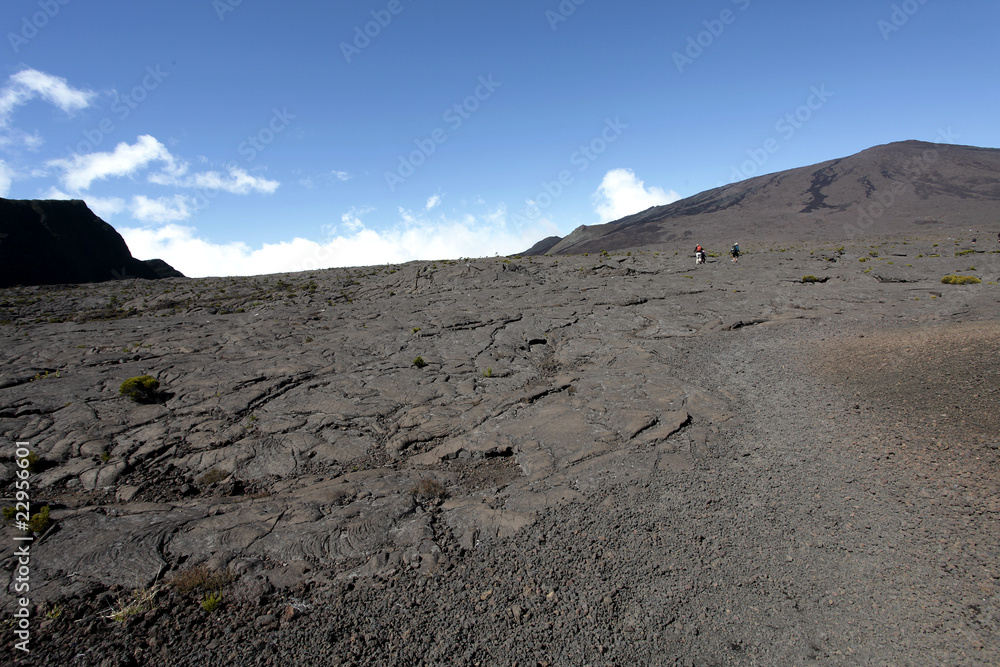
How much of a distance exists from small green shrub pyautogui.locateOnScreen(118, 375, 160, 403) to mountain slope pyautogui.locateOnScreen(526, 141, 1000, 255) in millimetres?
85176

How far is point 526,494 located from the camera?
914cm

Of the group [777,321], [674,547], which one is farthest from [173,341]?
[777,321]

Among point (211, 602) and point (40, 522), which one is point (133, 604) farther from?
point (40, 522)

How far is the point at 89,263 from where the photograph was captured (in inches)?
2549

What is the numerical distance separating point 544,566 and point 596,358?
1024cm

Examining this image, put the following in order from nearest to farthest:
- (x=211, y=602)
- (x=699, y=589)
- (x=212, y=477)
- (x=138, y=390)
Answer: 1. (x=699, y=589)
2. (x=211, y=602)
3. (x=212, y=477)
4. (x=138, y=390)

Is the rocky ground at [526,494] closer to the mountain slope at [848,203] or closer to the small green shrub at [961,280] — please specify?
the small green shrub at [961,280]

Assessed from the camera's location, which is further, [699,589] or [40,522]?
[40,522]

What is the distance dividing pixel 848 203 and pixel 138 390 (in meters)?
127

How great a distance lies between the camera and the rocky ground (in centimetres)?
604

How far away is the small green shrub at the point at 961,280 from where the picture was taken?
74.3 ft

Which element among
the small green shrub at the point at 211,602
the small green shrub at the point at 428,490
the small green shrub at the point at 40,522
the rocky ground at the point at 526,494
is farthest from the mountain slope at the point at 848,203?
the small green shrub at the point at 40,522

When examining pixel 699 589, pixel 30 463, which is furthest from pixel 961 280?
pixel 30 463

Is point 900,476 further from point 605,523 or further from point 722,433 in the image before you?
point 605,523
